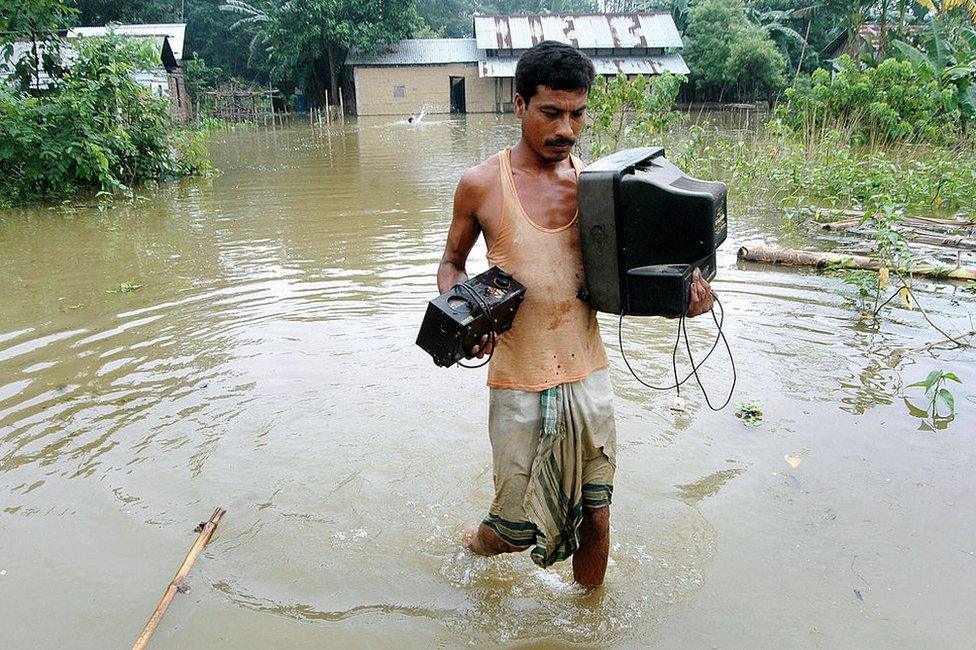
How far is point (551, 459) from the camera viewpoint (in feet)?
7.14

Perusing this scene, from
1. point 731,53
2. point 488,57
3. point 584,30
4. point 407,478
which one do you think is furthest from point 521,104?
point 488,57

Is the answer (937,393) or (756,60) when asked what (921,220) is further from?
(756,60)

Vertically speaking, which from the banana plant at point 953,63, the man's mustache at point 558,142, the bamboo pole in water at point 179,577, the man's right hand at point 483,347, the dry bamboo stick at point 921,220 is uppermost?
the banana plant at point 953,63

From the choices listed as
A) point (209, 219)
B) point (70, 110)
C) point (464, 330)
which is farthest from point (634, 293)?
point (70, 110)

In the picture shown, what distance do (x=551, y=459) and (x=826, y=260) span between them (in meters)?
4.63

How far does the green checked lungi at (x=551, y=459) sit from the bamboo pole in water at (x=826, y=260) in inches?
164

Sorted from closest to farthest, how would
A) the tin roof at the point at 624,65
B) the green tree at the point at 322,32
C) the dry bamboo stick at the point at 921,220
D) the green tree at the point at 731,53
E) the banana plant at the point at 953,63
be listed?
the dry bamboo stick at the point at 921,220
the banana plant at the point at 953,63
the green tree at the point at 731,53
the green tree at the point at 322,32
the tin roof at the point at 624,65

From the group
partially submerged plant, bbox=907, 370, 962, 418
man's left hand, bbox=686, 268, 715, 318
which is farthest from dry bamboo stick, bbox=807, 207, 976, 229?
man's left hand, bbox=686, 268, 715, 318

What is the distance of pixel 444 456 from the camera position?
11.1ft

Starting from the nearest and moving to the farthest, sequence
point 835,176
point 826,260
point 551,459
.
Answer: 1. point 551,459
2. point 826,260
3. point 835,176

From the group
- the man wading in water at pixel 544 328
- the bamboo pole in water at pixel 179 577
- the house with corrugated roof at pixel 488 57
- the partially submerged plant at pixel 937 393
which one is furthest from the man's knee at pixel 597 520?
the house with corrugated roof at pixel 488 57

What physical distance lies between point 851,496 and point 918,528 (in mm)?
268

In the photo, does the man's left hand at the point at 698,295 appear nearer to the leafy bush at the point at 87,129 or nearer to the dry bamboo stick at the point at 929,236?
the dry bamboo stick at the point at 929,236

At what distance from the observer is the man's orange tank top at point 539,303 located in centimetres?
207
